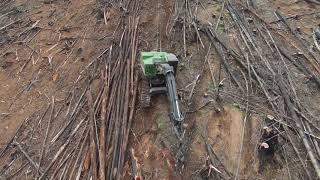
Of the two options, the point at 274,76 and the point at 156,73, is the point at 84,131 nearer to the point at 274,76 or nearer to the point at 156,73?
the point at 156,73

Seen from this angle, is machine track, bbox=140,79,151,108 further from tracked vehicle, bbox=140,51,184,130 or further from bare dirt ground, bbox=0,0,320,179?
bare dirt ground, bbox=0,0,320,179

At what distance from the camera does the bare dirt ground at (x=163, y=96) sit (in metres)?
7.31

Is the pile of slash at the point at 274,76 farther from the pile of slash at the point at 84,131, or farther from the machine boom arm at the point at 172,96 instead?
the pile of slash at the point at 84,131

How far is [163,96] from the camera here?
8.50m

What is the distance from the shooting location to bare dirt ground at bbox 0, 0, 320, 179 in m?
7.31

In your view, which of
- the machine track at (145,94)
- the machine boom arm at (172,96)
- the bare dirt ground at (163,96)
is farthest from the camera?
the machine track at (145,94)

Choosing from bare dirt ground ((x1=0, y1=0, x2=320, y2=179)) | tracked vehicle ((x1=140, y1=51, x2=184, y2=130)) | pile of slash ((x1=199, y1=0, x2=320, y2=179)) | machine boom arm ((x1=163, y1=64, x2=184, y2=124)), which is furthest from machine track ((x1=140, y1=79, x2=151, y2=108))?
pile of slash ((x1=199, y1=0, x2=320, y2=179))

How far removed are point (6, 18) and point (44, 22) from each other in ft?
4.53

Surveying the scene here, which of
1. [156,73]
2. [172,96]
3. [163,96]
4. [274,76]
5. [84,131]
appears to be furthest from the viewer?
[274,76]

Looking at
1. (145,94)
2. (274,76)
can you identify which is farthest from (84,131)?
(274,76)

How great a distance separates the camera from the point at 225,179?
689cm

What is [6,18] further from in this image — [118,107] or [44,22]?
[118,107]

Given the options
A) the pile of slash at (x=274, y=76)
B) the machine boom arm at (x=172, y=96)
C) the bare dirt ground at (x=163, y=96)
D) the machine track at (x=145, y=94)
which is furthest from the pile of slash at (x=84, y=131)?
the pile of slash at (x=274, y=76)

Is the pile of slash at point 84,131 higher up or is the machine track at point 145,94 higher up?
the machine track at point 145,94
